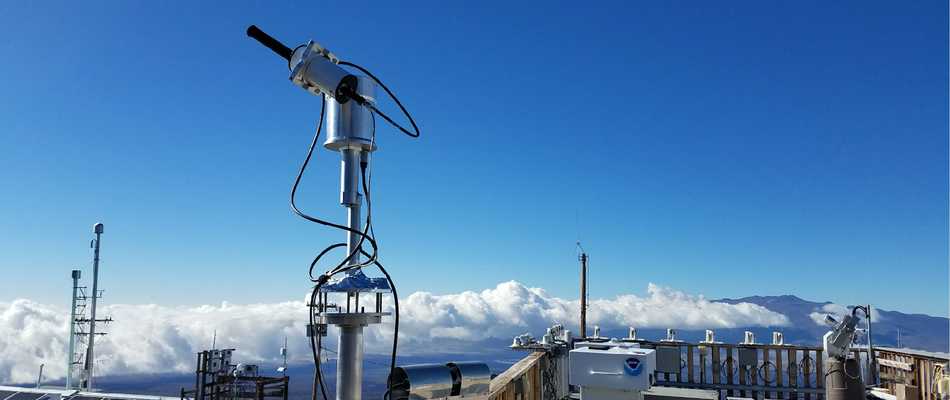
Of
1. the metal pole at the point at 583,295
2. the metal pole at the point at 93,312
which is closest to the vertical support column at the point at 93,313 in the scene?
the metal pole at the point at 93,312

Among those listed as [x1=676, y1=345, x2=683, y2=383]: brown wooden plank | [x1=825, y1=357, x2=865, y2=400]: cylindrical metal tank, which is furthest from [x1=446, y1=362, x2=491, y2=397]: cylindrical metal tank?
[x1=676, y1=345, x2=683, y2=383]: brown wooden plank

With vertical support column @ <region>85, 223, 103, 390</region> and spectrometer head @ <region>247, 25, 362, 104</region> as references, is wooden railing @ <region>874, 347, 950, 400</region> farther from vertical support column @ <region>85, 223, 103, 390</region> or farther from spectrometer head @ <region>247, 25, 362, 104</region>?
Answer: vertical support column @ <region>85, 223, 103, 390</region>

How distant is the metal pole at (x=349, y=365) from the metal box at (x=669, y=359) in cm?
1016

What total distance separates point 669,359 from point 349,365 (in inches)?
407

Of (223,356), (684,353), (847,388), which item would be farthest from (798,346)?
(223,356)

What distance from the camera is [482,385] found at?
9.52 feet

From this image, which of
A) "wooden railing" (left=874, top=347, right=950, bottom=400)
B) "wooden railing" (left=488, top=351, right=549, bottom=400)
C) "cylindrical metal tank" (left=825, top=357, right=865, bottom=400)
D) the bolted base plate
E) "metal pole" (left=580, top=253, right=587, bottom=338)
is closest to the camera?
the bolted base plate

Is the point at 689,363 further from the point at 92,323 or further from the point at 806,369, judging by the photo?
the point at 92,323

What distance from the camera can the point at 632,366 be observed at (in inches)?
215

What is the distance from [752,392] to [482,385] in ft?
34.5

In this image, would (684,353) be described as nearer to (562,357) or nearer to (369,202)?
(562,357)

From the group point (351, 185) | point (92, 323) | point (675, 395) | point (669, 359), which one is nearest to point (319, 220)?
point (351, 185)

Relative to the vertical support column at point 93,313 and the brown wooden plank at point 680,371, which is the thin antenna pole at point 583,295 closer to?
the brown wooden plank at point 680,371

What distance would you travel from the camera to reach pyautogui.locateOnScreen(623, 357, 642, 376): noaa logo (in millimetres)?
5402
